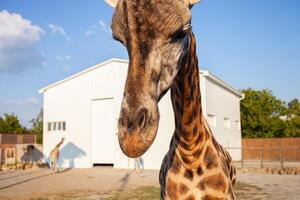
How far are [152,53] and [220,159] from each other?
4.76 ft

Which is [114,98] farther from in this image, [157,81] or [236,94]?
[157,81]

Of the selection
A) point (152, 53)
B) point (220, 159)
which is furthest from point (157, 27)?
point (220, 159)

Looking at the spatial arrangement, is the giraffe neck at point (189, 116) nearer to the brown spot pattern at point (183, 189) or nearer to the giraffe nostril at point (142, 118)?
the brown spot pattern at point (183, 189)

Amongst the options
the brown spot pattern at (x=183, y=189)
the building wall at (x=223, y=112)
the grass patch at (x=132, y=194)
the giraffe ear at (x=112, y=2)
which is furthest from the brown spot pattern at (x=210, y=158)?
the building wall at (x=223, y=112)

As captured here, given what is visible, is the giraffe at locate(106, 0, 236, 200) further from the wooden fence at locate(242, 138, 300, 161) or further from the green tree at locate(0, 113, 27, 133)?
the green tree at locate(0, 113, 27, 133)

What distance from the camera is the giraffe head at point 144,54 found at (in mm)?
1419

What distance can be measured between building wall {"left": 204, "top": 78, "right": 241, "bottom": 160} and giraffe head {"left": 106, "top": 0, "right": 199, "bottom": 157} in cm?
2015

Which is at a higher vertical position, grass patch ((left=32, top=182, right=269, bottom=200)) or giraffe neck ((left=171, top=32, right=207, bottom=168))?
giraffe neck ((left=171, top=32, right=207, bottom=168))

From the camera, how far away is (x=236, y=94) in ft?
98.9

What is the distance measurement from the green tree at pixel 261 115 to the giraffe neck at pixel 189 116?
38577 millimetres

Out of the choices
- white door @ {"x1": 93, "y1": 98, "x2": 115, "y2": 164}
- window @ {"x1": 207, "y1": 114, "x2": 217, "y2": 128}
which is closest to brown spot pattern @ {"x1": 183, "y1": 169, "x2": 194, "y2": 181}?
white door @ {"x1": 93, "y1": 98, "x2": 115, "y2": 164}

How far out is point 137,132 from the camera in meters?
1.40

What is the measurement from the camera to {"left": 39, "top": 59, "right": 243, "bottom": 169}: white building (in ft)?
71.0

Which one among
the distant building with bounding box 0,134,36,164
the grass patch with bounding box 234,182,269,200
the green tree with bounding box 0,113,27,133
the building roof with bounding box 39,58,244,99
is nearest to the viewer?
the grass patch with bounding box 234,182,269,200
